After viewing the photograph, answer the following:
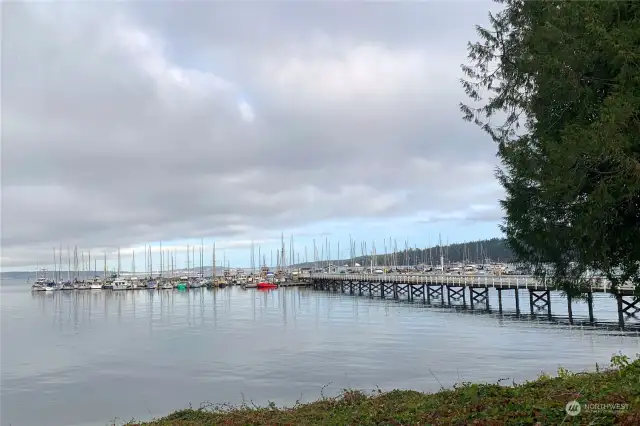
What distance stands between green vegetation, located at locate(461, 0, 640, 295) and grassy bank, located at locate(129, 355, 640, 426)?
10.1 feet

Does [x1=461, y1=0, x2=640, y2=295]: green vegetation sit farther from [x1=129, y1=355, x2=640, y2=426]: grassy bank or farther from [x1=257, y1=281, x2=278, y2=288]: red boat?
[x1=257, y1=281, x2=278, y2=288]: red boat

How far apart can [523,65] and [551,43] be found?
1027mm

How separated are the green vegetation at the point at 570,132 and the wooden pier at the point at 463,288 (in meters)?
2.43

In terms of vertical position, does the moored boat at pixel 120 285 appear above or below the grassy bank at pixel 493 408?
below

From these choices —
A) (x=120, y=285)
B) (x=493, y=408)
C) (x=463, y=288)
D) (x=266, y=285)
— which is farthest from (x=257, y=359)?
(x=120, y=285)

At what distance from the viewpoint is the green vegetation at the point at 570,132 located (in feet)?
31.6

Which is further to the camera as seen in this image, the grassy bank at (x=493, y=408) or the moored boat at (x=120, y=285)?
the moored boat at (x=120, y=285)

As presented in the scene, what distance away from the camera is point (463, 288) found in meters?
67.4

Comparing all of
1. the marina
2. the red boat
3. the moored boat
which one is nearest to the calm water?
the marina

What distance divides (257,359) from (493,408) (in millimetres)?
22573

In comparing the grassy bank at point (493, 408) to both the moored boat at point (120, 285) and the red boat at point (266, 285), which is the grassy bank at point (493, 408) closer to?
the red boat at point (266, 285)

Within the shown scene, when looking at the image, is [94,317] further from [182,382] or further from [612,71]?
[612,71]

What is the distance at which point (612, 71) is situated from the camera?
10.2 metres

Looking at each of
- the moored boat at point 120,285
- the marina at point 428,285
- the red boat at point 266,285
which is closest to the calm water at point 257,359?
the marina at point 428,285
